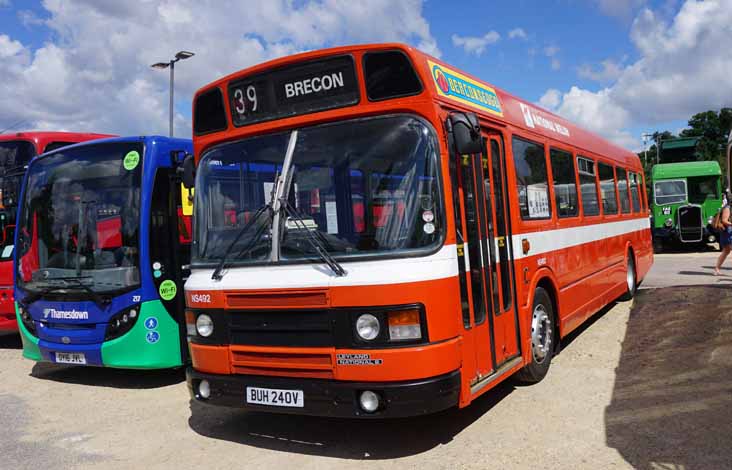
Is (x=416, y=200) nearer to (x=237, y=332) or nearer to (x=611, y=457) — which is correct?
(x=237, y=332)

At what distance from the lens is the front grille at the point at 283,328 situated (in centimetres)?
471

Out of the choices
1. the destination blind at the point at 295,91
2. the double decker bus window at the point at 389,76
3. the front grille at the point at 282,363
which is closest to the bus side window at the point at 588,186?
the double decker bus window at the point at 389,76

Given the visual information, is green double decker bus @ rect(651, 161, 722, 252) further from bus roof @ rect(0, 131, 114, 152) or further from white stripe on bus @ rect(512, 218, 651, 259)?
bus roof @ rect(0, 131, 114, 152)

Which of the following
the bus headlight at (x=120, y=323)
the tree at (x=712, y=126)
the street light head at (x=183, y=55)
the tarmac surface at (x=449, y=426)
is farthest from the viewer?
the tree at (x=712, y=126)

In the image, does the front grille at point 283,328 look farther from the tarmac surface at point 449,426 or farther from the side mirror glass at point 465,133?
the side mirror glass at point 465,133

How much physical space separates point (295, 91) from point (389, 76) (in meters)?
0.81

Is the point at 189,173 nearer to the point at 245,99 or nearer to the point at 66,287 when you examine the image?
the point at 245,99

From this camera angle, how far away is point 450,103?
5109mm

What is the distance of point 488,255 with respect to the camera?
18.4 feet

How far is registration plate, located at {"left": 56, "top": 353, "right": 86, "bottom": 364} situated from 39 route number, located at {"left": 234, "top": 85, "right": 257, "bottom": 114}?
370 centimetres

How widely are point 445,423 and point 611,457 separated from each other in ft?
4.78

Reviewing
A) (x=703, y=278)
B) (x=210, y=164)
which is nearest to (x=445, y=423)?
(x=210, y=164)

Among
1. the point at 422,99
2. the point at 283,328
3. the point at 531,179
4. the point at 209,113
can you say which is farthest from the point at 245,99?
the point at 531,179

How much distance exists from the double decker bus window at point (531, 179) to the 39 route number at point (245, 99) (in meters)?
2.61
